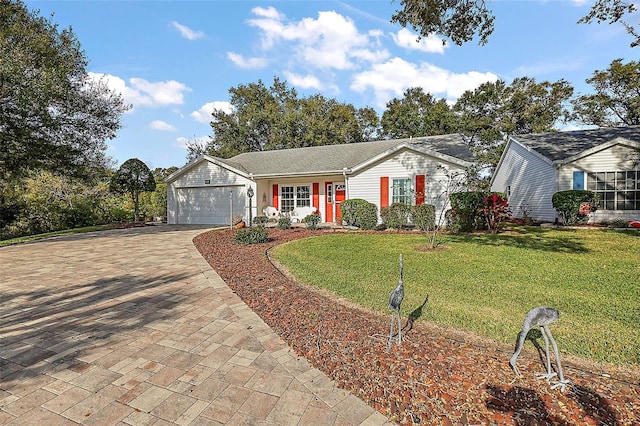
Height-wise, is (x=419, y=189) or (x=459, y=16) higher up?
(x=459, y=16)

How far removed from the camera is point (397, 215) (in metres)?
12.2

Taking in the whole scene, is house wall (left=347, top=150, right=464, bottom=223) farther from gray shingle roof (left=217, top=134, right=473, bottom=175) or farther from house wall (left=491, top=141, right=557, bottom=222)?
house wall (left=491, top=141, right=557, bottom=222)

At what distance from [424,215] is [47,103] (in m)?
14.6

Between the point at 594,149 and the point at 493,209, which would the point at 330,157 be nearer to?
the point at 493,209

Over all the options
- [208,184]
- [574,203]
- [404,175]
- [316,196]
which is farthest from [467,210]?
[208,184]

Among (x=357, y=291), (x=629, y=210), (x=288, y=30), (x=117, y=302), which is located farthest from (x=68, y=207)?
(x=629, y=210)

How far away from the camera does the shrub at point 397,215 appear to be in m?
12.2

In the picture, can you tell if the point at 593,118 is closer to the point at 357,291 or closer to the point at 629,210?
the point at 629,210

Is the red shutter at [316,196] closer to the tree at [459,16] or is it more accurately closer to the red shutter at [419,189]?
the red shutter at [419,189]

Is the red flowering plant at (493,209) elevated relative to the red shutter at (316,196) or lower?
lower

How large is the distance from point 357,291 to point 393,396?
2512mm

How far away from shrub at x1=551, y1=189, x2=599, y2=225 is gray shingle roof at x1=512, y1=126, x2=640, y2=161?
75.8 inches

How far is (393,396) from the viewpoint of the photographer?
2.37 meters

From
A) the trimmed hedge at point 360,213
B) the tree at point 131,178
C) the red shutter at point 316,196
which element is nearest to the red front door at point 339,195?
the red shutter at point 316,196
